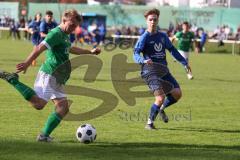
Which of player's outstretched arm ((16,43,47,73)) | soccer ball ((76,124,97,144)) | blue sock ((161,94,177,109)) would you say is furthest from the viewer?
blue sock ((161,94,177,109))

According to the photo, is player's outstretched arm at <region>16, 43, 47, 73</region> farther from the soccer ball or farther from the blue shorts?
the blue shorts

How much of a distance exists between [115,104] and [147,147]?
5.61m

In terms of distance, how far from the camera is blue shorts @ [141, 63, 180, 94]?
11.9m

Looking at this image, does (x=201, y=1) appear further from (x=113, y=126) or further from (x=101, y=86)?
(x=113, y=126)

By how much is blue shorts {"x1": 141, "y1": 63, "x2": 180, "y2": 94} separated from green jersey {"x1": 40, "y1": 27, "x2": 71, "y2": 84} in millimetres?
2433

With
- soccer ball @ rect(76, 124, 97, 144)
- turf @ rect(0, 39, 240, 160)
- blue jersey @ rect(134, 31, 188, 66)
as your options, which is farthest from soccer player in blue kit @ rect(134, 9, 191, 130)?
soccer ball @ rect(76, 124, 97, 144)

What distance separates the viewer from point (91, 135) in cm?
989

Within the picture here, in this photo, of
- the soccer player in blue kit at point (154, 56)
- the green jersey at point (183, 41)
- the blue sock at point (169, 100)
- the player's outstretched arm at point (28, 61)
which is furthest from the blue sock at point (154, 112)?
the green jersey at point (183, 41)

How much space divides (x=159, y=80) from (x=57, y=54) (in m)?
2.74

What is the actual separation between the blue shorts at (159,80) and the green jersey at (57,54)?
2433 mm

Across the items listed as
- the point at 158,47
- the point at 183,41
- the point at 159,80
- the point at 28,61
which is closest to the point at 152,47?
the point at 158,47

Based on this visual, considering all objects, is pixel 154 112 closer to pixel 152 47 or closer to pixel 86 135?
pixel 152 47

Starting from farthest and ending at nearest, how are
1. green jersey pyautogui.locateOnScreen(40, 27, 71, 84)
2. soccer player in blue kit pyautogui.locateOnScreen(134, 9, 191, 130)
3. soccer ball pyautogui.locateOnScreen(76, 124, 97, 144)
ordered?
1. soccer player in blue kit pyautogui.locateOnScreen(134, 9, 191, 130)
2. soccer ball pyautogui.locateOnScreen(76, 124, 97, 144)
3. green jersey pyautogui.locateOnScreen(40, 27, 71, 84)

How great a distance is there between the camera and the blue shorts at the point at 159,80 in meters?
11.9
